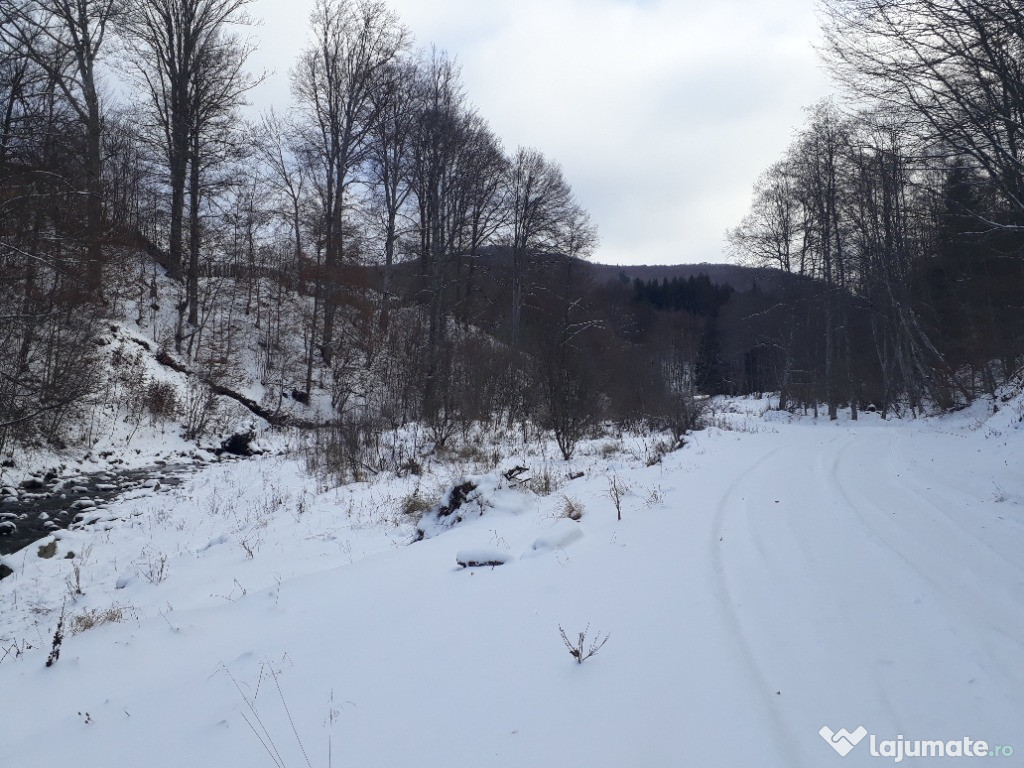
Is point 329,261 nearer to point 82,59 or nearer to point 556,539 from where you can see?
point 82,59

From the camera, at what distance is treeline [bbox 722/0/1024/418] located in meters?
8.08

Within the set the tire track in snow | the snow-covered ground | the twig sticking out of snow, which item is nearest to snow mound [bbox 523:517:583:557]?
the snow-covered ground

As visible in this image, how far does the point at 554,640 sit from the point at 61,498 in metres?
11.3

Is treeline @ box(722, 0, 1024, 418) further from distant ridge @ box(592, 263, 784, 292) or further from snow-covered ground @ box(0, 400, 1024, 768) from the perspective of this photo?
distant ridge @ box(592, 263, 784, 292)

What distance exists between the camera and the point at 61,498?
10.4 meters

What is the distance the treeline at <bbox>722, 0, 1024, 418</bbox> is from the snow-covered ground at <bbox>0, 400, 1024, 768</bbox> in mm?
5728

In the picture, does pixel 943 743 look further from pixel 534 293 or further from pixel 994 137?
pixel 534 293

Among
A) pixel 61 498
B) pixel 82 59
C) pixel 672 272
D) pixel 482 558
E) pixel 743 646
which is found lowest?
pixel 61 498

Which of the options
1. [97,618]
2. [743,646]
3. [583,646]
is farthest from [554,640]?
[97,618]

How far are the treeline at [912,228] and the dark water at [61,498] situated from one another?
1418 cm

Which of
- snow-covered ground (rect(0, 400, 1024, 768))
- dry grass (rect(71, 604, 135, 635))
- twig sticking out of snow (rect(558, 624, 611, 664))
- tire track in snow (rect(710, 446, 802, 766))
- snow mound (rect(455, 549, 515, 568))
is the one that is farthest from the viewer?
snow mound (rect(455, 549, 515, 568))

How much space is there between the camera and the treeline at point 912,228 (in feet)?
26.5

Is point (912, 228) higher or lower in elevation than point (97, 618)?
higher

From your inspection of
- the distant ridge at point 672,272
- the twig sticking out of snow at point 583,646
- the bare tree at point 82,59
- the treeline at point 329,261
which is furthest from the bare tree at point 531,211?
the distant ridge at point 672,272
